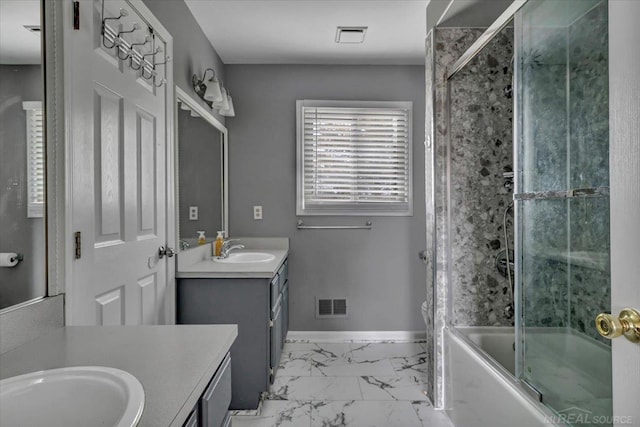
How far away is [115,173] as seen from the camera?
4.89 feet

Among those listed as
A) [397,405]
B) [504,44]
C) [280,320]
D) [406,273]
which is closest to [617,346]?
[397,405]

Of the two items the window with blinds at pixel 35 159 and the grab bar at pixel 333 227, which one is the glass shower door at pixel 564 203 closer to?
the window with blinds at pixel 35 159

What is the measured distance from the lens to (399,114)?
10.7 feet

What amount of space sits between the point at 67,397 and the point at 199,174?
200cm

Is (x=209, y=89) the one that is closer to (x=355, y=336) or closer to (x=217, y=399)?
(x=217, y=399)

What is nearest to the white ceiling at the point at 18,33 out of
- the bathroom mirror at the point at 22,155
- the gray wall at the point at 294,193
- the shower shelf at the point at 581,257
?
the bathroom mirror at the point at 22,155

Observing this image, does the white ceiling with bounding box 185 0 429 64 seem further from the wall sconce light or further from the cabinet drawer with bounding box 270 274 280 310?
the cabinet drawer with bounding box 270 274 280 310

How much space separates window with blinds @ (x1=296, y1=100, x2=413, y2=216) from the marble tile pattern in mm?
1115

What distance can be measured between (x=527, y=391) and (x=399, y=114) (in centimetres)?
246

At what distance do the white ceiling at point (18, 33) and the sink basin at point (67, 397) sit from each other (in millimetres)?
819

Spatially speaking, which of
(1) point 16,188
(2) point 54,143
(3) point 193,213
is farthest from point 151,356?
(3) point 193,213

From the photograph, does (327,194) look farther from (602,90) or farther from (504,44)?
(602,90)

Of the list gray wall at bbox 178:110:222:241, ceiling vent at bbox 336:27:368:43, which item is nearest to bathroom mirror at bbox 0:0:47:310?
gray wall at bbox 178:110:222:241

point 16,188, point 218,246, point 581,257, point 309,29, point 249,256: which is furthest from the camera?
point 249,256
